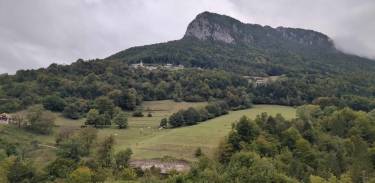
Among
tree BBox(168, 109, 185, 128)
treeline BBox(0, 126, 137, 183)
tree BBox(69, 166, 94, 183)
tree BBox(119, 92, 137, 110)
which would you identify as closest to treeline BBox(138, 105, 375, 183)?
treeline BBox(0, 126, 137, 183)

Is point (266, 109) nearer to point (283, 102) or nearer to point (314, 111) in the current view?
point (283, 102)

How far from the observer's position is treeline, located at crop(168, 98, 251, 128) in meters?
66.8

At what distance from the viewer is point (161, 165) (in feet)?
138

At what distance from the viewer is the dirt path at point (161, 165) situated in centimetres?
4156

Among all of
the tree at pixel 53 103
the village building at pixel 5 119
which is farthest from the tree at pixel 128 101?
the village building at pixel 5 119

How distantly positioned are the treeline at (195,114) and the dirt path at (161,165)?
23926 mm

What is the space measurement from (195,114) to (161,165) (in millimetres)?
27735

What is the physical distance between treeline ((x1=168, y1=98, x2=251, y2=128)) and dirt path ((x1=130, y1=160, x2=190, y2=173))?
2393 centimetres

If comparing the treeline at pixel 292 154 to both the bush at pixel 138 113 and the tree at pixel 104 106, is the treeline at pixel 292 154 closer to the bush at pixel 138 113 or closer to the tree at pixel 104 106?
the bush at pixel 138 113

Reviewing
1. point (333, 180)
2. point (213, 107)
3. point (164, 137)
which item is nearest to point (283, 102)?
point (213, 107)

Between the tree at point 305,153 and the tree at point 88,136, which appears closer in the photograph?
the tree at point 305,153

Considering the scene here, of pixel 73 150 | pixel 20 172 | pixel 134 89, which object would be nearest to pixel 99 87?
pixel 134 89

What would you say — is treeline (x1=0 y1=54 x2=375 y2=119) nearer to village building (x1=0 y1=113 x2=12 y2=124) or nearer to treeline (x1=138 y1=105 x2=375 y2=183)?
village building (x1=0 y1=113 x2=12 y2=124)

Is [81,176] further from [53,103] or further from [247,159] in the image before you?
[53,103]
